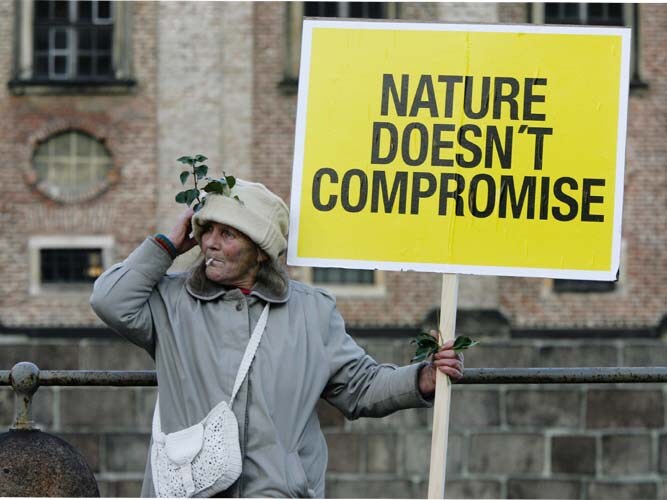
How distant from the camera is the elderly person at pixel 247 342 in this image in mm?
4324

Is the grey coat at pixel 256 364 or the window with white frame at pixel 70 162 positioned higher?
the window with white frame at pixel 70 162

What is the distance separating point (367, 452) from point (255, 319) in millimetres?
10838

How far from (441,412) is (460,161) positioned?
791 millimetres

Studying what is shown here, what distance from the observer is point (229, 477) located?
427 cm

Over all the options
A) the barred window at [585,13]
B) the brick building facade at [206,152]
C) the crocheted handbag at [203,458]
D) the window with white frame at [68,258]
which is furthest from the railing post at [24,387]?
the barred window at [585,13]

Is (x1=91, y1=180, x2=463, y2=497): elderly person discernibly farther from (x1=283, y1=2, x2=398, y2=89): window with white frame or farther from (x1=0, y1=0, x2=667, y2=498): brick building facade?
(x1=283, y1=2, x2=398, y2=89): window with white frame

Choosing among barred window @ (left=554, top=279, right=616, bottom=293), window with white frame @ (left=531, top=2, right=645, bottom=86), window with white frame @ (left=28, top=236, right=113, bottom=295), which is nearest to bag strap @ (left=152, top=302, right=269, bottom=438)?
window with white frame @ (left=28, top=236, right=113, bottom=295)

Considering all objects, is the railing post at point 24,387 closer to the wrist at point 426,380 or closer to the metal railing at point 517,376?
the metal railing at point 517,376

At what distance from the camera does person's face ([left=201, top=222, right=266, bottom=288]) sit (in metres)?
4.46

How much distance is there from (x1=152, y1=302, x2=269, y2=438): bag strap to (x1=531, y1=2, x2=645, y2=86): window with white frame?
1926cm

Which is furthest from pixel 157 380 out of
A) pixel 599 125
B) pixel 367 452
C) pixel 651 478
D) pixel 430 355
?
→ pixel 651 478

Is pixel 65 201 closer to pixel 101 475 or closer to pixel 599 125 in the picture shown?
pixel 101 475

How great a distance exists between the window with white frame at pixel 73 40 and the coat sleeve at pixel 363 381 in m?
18.8

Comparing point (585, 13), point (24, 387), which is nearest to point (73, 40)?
point (585, 13)
